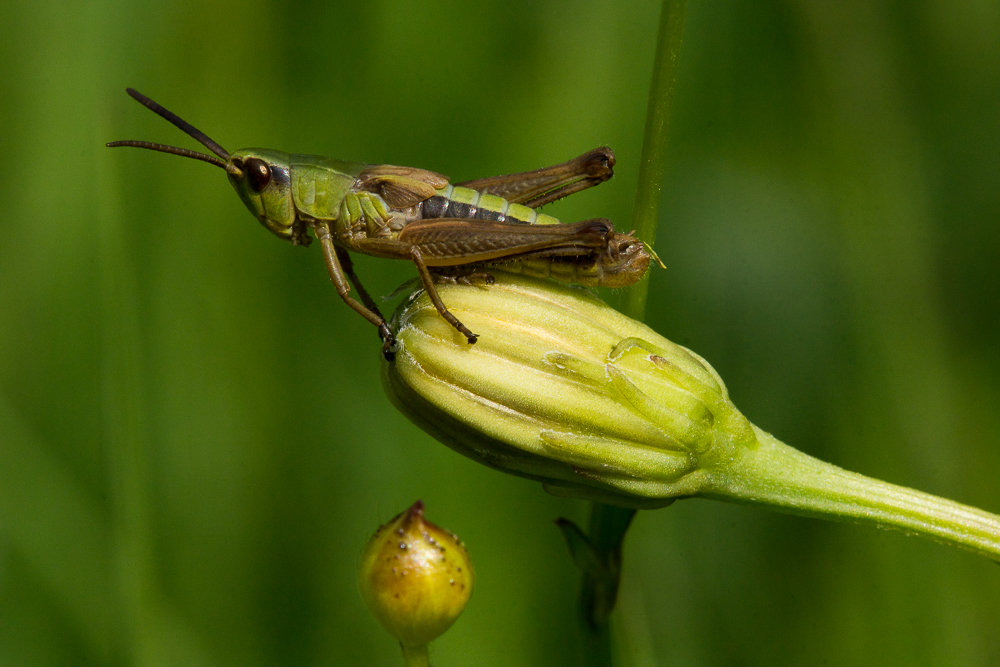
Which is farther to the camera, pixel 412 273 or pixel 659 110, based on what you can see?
pixel 412 273

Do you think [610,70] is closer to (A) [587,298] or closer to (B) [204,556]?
(A) [587,298]

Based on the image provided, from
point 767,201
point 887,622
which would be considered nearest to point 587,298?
point 887,622

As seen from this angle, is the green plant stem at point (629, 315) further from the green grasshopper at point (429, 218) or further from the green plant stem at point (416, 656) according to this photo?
the green plant stem at point (416, 656)

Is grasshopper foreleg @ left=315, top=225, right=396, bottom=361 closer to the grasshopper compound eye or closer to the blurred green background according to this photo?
the grasshopper compound eye

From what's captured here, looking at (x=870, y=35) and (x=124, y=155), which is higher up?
(x=870, y=35)

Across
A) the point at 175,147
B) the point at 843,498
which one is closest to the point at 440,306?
the point at 843,498

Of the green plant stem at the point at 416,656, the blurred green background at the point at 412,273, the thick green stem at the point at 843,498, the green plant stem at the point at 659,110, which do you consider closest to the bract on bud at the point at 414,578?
the green plant stem at the point at 416,656

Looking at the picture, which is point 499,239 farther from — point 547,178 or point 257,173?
point 257,173
